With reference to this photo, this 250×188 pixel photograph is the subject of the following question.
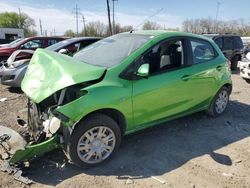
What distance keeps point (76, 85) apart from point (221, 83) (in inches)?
122

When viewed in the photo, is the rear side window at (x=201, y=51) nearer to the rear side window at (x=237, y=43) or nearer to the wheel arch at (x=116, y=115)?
the wheel arch at (x=116, y=115)

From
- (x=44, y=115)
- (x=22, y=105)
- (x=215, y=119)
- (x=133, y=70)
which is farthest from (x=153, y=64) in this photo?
(x=22, y=105)

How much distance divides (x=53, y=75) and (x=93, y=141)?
39.7 inches

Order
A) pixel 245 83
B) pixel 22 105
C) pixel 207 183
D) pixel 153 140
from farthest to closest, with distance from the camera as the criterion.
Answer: pixel 245 83
pixel 22 105
pixel 153 140
pixel 207 183

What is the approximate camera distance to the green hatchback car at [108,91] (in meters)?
3.42

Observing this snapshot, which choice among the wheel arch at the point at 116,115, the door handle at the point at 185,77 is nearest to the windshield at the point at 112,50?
the wheel arch at the point at 116,115

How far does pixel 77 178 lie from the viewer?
3457 millimetres

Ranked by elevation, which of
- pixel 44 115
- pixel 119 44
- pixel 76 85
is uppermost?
pixel 119 44

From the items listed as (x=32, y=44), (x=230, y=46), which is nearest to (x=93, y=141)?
(x=32, y=44)

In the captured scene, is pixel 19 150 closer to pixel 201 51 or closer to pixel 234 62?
pixel 201 51

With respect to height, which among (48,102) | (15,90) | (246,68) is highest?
(48,102)

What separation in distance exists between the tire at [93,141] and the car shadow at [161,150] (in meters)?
0.13

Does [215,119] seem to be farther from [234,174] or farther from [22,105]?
[22,105]

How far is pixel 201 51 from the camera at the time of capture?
5.02 meters
